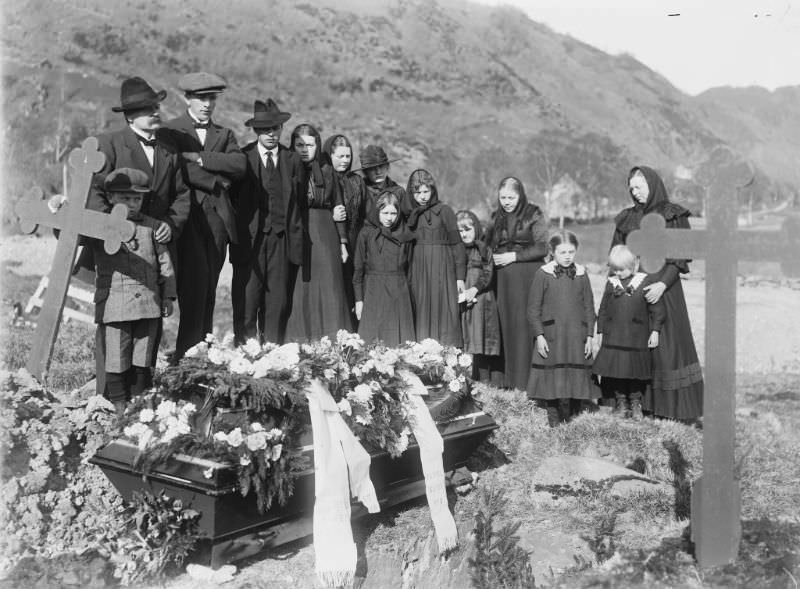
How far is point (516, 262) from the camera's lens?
286 inches

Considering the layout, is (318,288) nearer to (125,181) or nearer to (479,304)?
(479,304)

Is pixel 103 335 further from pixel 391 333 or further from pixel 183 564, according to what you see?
pixel 391 333

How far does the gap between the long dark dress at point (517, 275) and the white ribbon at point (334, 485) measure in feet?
10.8

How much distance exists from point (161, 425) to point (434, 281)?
357 cm

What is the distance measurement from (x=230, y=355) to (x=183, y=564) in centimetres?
107

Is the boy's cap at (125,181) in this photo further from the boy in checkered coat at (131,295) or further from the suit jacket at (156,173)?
the suit jacket at (156,173)

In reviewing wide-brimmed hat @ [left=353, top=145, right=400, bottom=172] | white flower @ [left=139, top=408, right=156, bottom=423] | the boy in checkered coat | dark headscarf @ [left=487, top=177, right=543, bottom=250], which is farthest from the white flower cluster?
dark headscarf @ [left=487, top=177, right=543, bottom=250]

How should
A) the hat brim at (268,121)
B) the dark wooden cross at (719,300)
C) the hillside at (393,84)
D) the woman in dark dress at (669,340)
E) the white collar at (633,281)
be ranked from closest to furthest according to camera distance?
the dark wooden cross at (719,300)
the hat brim at (268,121)
the woman in dark dress at (669,340)
the white collar at (633,281)
the hillside at (393,84)

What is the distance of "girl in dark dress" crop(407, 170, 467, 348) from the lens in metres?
7.06

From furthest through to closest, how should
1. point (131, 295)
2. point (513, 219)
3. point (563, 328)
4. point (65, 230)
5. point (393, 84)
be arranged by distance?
point (393, 84)
point (513, 219)
point (563, 328)
point (131, 295)
point (65, 230)

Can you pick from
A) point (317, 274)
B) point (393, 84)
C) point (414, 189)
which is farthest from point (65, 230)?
point (393, 84)

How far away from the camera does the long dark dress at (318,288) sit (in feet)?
22.1

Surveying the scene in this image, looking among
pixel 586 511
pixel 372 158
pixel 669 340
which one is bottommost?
pixel 586 511

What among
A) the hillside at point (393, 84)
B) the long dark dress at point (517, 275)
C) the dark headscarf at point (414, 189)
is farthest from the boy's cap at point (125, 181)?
the hillside at point (393, 84)
